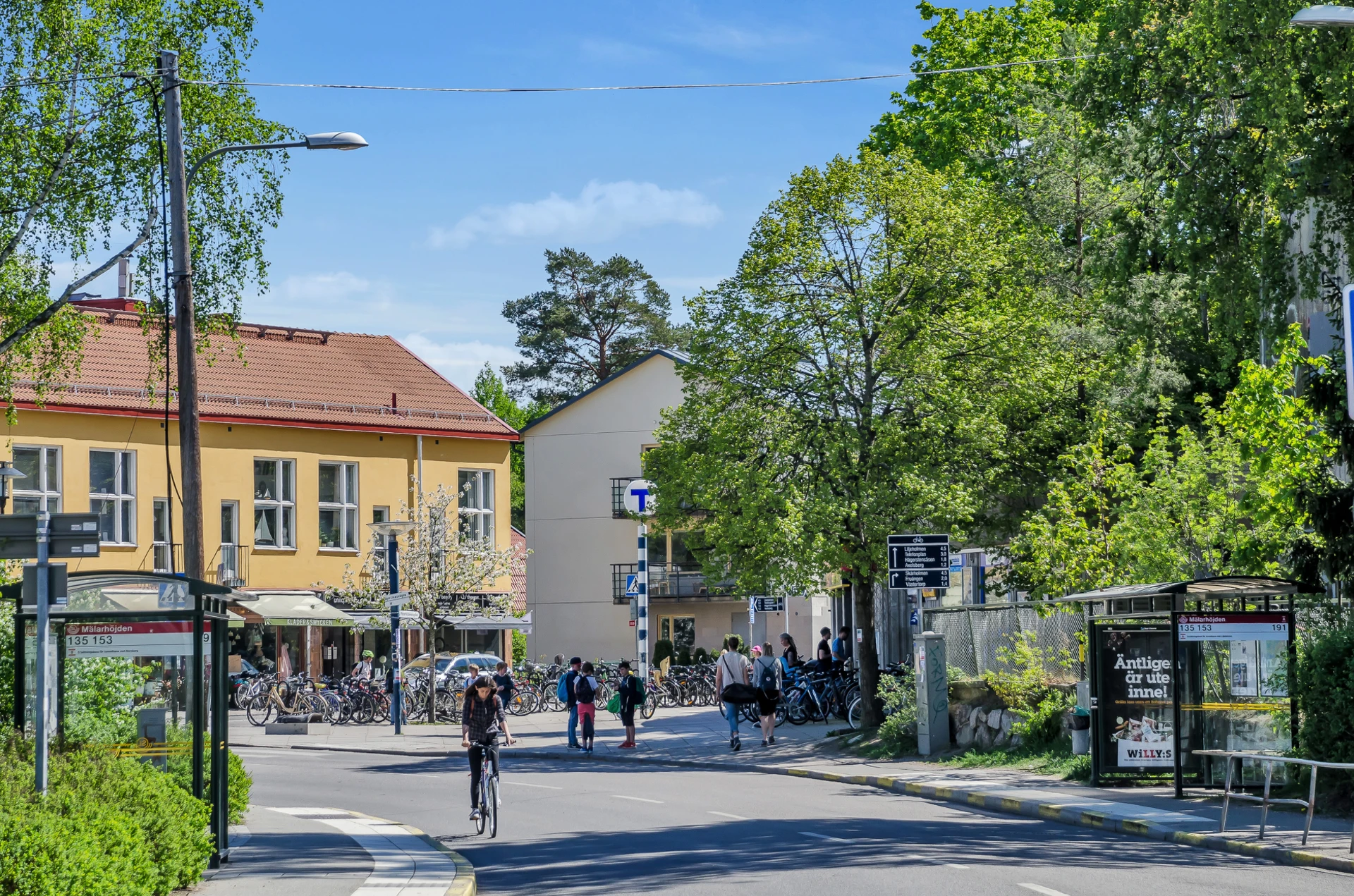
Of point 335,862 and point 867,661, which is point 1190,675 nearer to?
point 867,661

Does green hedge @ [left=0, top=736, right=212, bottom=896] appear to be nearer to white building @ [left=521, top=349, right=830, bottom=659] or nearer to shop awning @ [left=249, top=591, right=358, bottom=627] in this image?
shop awning @ [left=249, top=591, right=358, bottom=627]

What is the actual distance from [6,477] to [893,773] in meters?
22.3

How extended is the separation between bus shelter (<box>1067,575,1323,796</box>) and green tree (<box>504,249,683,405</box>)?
62.0 m

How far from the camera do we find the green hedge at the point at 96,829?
909 centimetres

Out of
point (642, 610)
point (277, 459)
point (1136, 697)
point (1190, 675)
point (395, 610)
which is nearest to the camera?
point (1190, 675)

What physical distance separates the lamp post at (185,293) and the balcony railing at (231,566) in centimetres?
2945

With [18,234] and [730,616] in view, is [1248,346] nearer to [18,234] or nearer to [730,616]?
[18,234]

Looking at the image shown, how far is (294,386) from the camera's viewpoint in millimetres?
52562

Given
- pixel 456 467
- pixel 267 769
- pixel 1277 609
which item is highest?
pixel 456 467

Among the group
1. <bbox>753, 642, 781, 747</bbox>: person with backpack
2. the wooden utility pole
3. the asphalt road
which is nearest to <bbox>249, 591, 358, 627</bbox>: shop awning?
<bbox>753, 642, 781, 747</bbox>: person with backpack

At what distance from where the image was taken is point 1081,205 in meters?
35.8

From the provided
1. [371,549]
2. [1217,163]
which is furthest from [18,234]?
[371,549]

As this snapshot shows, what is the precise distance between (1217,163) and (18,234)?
15978 millimetres

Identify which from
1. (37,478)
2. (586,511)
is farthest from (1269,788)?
(586,511)
